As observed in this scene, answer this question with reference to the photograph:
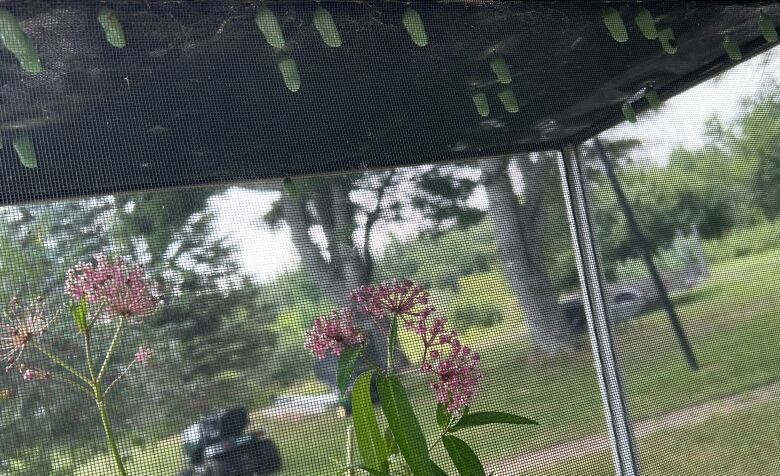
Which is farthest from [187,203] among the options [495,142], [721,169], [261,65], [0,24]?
[721,169]

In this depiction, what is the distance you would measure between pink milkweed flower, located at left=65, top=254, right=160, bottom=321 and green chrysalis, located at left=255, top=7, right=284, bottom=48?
502mm

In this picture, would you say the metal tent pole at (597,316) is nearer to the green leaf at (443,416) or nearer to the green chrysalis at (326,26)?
the green leaf at (443,416)

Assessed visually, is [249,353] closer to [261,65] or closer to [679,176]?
[261,65]

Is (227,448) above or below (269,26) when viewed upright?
below

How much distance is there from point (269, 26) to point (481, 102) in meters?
0.58

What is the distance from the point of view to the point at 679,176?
6.56ft

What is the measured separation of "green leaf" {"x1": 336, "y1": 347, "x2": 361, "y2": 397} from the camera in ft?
5.12

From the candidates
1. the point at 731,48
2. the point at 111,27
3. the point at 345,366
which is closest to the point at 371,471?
the point at 345,366

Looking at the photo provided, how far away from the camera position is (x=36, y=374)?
1318 mm

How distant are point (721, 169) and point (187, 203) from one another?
1435 mm

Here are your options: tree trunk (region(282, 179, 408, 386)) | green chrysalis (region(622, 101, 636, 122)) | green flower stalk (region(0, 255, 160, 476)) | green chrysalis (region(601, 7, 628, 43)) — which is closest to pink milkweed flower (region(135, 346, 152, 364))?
green flower stalk (region(0, 255, 160, 476))

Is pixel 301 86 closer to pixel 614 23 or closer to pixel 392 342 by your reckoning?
pixel 392 342

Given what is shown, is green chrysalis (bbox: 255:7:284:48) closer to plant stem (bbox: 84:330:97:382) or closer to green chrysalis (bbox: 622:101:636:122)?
plant stem (bbox: 84:330:97:382)

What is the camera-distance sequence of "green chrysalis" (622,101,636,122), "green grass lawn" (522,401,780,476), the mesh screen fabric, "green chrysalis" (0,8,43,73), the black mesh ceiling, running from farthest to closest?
"green chrysalis" (622,101,636,122) < "green grass lawn" (522,401,780,476) < the mesh screen fabric < the black mesh ceiling < "green chrysalis" (0,8,43,73)
